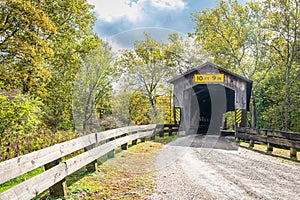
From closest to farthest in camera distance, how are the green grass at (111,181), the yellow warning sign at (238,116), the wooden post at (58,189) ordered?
the wooden post at (58,189) < the green grass at (111,181) < the yellow warning sign at (238,116)

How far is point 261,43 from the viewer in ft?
72.6

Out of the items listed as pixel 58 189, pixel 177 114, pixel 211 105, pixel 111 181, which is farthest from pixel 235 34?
pixel 58 189

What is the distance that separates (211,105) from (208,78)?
34.8ft

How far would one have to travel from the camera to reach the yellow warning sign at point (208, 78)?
14.3 meters

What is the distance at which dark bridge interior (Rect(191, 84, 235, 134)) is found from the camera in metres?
19.9

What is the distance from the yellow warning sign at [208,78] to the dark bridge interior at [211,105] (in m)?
3.56

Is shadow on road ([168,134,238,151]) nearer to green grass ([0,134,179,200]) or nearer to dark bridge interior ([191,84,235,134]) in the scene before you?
green grass ([0,134,179,200])

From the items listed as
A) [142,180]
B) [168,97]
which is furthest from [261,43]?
[142,180]

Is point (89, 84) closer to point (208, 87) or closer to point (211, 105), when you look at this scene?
point (208, 87)

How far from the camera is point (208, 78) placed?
1447cm

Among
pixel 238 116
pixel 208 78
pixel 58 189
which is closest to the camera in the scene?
pixel 58 189

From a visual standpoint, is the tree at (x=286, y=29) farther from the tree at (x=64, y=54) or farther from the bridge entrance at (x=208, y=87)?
the tree at (x=64, y=54)

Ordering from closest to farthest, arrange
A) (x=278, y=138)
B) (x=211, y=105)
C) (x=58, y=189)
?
(x=58, y=189), (x=278, y=138), (x=211, y=105)

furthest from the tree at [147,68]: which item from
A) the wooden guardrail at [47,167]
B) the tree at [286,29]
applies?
the wooden guardrail at [47,167]
